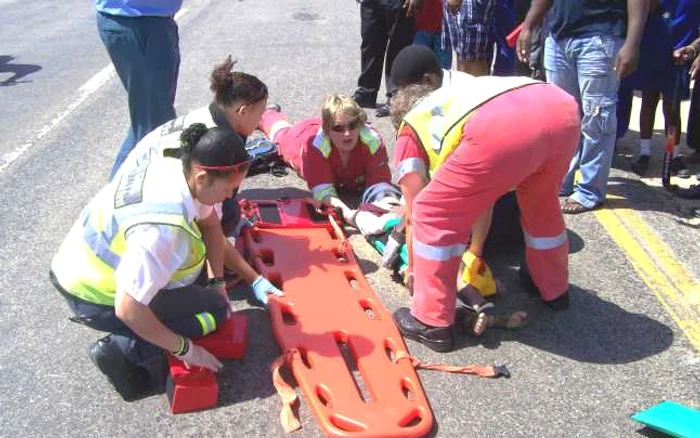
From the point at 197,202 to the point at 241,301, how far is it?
1.01m

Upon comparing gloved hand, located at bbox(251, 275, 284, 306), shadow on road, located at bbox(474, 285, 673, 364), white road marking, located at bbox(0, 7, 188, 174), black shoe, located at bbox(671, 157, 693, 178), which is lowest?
black shoe, located at bbox(671, 157, 693, 178)

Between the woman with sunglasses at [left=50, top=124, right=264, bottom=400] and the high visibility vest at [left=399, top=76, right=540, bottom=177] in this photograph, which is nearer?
the woman with sunglasses at [left=50, top=124, right=264, bottom=400]

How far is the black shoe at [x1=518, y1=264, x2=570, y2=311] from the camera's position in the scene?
3664mm

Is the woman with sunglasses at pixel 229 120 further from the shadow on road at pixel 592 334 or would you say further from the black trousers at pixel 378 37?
the black trousers at pixel 378 37

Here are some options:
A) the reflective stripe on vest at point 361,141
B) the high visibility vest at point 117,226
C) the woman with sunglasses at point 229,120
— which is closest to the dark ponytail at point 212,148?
the high visibility vest at point 117,226

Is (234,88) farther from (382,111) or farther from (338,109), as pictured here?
(382,111)

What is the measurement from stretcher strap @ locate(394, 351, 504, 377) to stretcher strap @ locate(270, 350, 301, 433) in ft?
1.63

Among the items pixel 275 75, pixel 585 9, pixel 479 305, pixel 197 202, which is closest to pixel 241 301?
pixel 197 202

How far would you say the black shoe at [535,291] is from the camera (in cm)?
366

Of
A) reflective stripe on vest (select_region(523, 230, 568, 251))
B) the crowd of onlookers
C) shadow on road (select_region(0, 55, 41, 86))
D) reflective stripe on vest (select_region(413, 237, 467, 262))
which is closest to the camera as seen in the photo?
reflective stripe on vest (select_region(413, 237, 467, 262))

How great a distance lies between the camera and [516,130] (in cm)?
299

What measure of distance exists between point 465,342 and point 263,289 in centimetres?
102

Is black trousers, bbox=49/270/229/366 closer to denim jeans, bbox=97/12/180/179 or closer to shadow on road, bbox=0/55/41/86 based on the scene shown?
denim jeans, bbox=97/12/180/179

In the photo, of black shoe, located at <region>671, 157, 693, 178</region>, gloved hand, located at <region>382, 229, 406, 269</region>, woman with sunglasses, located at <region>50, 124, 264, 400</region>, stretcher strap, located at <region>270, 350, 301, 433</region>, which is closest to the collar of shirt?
woman with sunglasses, located at <region>50, 124, 264, 400</region>
